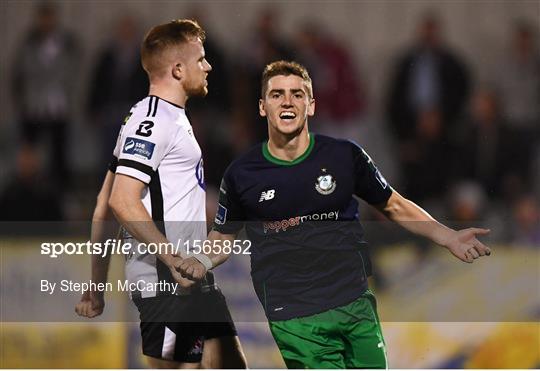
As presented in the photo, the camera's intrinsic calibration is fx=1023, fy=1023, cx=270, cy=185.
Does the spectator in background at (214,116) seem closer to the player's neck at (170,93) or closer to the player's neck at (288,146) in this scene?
the player's neck at (170,93)

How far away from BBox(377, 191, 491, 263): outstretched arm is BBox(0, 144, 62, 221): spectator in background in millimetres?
2284

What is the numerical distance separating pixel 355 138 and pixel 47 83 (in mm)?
2011

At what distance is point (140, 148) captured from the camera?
4.35 metres

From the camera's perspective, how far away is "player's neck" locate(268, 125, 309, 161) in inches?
175

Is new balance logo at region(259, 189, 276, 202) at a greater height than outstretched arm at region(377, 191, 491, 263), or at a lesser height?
greater

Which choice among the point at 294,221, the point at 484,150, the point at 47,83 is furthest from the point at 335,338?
the point at 47,83

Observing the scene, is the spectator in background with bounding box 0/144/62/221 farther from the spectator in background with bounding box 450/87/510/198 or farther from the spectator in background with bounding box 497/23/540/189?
the spectator in background with bounding box 497/23/540/189

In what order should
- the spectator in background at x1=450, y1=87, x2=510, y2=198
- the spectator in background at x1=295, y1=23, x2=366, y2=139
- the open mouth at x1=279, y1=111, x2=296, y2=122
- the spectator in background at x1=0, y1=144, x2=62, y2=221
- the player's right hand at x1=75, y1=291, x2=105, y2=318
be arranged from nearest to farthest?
the open mouth at x1=279, y1=111, x2=296, y2=122 → the player's right hand at x1=75, y1=291, x2=105, y2=318 → the spectator in background at x1=0, y1=144, x2=62, y2=221 → the spectator in background at x1=295, y1=23, x2=366, y2=139 → the spectator in background at x1=450, y1=87, x2=510, y2=198

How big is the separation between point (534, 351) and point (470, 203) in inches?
40.6

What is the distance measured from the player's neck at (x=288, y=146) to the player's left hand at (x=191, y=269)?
1.89ft

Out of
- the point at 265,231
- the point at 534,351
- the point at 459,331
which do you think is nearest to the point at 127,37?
the point at 265,231

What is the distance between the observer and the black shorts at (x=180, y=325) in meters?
4.44

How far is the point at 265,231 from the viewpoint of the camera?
4449 millimetres

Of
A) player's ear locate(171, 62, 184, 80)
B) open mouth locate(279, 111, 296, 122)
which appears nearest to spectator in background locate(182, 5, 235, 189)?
player's ear locate(171, 62, 184, 80)
